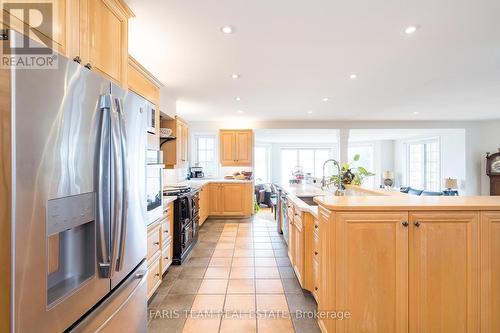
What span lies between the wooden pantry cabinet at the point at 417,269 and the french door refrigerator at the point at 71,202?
1.31 m

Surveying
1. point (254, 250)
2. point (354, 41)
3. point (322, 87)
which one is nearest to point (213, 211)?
point (254, 250)

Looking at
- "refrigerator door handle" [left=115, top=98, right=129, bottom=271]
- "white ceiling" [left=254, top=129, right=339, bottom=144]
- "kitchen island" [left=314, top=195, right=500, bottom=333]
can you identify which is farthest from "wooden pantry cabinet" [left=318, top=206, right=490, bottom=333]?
"white ceiling" [left=254, top=129, right=339, bottom=144]

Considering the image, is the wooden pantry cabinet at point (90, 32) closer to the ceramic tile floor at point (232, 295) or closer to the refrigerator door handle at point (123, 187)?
the refrigerator door handle at point (123, 187)

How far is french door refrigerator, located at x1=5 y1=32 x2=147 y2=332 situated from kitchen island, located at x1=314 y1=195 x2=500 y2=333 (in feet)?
4.22

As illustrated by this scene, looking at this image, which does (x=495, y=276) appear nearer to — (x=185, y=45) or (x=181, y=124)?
(x=185, y=45)

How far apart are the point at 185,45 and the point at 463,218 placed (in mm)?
2602

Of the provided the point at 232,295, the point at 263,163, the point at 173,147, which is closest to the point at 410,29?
the point at 232,295

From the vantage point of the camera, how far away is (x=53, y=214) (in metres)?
0.85

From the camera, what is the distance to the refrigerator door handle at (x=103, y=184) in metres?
1.05

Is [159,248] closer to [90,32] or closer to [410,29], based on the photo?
[90,32]

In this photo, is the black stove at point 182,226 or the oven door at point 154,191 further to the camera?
the black stove at point 182,226

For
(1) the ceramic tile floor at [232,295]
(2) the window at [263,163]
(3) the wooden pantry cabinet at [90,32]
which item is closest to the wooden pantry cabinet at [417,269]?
(1) the ceramic tile floor at [232,295]

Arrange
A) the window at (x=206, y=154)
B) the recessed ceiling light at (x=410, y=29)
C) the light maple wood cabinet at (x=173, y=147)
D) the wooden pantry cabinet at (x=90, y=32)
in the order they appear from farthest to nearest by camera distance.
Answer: the window at (x=206, y=154) → the light maple wood cabinet at (x=173, y=147) → the recessed ceiling light at (x=410, y=29) → the wooden pantry cabinet at (x=90, y=32)

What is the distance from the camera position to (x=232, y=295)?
8.20 feet
